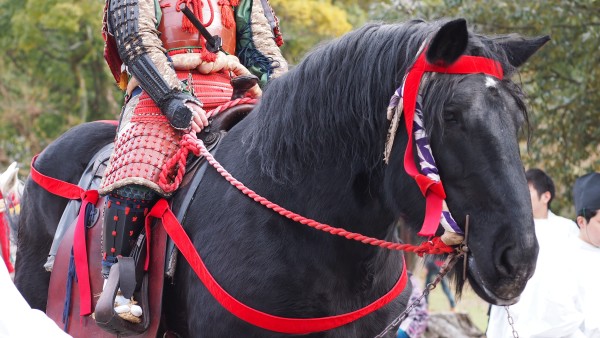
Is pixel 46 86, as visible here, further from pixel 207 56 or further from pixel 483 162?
pixel 483 162

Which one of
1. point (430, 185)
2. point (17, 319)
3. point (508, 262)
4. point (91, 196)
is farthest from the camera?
point (91, 196)

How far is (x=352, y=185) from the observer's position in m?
3.79

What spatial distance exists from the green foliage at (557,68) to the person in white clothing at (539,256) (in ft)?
5.91

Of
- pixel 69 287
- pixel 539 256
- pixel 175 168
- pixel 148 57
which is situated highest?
pixel 148 57

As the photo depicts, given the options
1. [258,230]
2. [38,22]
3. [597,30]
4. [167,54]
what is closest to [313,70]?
[258,230]

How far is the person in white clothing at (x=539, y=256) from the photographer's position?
18.5 feet

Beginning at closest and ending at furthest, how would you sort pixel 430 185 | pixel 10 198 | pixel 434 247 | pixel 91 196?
pixel 430 185 < pixel 434 247 < pixel 91 196 < pixel 10 198

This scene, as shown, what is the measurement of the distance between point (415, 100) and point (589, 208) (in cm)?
279

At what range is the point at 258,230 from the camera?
12.9 feet

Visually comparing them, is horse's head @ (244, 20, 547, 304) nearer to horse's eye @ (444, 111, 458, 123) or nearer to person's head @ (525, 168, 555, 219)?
horse's eye @ (444, 111, 458, 123)

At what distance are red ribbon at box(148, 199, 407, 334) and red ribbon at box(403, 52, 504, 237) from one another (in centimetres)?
62

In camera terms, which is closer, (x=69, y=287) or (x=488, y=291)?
(x=488, y=291)

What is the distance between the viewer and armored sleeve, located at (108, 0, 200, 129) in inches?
171

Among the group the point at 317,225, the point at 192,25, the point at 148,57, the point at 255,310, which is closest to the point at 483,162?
the point at 317,225
